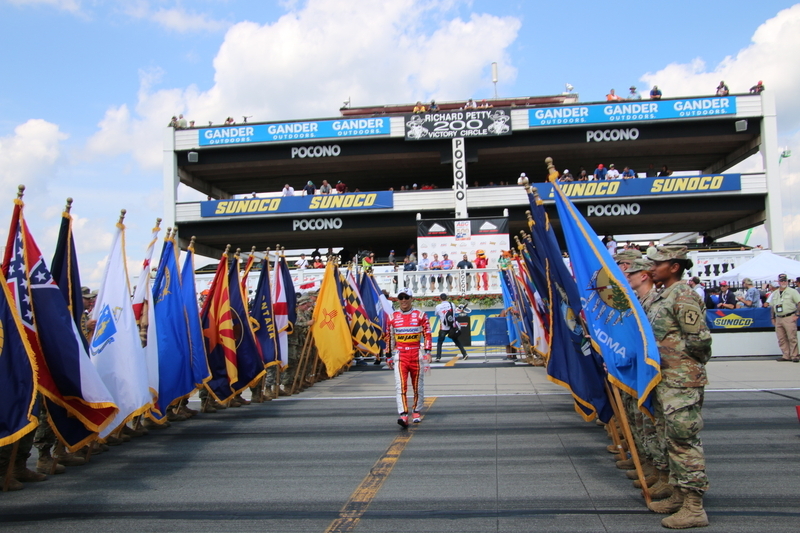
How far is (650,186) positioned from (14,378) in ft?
106

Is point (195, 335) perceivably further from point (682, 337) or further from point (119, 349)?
point (682, 337)

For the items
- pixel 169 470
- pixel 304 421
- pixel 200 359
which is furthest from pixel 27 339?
pixel 304 421

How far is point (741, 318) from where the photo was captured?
17.0m

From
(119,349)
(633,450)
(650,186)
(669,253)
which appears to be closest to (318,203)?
(650,186)

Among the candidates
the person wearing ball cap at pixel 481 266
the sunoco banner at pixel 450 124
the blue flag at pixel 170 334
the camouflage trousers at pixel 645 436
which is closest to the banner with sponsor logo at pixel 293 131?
the sunoco banner at pixel 450 124

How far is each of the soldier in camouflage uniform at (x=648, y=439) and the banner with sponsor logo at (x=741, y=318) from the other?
12.6 metres

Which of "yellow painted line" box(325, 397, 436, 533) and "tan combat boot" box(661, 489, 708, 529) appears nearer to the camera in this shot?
"tan combat boot" box(661, 489, 708, 529)

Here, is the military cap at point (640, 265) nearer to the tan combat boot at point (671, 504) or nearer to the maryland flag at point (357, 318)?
the tan combat boot at point (671, 504)

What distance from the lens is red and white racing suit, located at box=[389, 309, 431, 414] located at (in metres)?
8.90

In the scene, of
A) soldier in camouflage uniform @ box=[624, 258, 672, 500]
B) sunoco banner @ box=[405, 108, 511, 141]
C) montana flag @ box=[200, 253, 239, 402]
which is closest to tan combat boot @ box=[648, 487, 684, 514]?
soldier in camouflage uniform @ box=[624, 258, 672, 500]

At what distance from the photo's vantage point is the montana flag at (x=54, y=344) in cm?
616

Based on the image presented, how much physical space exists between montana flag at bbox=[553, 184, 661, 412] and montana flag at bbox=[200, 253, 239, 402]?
589cm

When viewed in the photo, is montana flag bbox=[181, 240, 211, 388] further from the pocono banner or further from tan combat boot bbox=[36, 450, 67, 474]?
the pocono banner

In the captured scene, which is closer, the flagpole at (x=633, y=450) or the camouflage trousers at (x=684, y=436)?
the camouflage trousers at (x=684, y=436)
